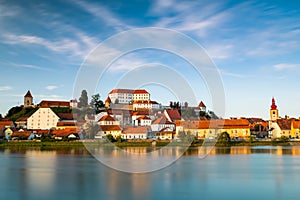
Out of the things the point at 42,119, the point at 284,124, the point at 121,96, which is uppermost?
the point at 121,96

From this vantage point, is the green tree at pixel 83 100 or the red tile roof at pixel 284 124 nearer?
the red tile roof at pixel 284 124

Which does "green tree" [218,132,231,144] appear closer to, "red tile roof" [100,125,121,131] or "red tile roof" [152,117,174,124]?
"red tile roof" [152,117,174,124]

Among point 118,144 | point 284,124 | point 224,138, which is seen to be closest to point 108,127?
point 118,144

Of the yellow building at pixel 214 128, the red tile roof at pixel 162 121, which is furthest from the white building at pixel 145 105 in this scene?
the yellow building at pixel 214 128

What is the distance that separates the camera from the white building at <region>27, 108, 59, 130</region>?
4727 centimetres

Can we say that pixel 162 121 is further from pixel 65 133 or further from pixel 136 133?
pixel 65 133

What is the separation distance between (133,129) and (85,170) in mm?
24100

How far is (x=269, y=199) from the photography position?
952 cm

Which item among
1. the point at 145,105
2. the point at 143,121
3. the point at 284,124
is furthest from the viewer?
the point at 145,105

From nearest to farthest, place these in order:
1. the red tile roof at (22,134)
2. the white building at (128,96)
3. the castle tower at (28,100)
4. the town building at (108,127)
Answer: the town building at (108,127), the red tile roof at (22,134), the castle tower at (28,100), the white building at (128,96)

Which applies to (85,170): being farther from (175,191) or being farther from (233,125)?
(233,125)

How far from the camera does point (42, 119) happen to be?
4759cm

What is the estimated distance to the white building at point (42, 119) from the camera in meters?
47.3

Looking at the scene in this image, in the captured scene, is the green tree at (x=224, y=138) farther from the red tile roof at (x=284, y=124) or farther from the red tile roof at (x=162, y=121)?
the red tile roof at (x=284, y=124)
